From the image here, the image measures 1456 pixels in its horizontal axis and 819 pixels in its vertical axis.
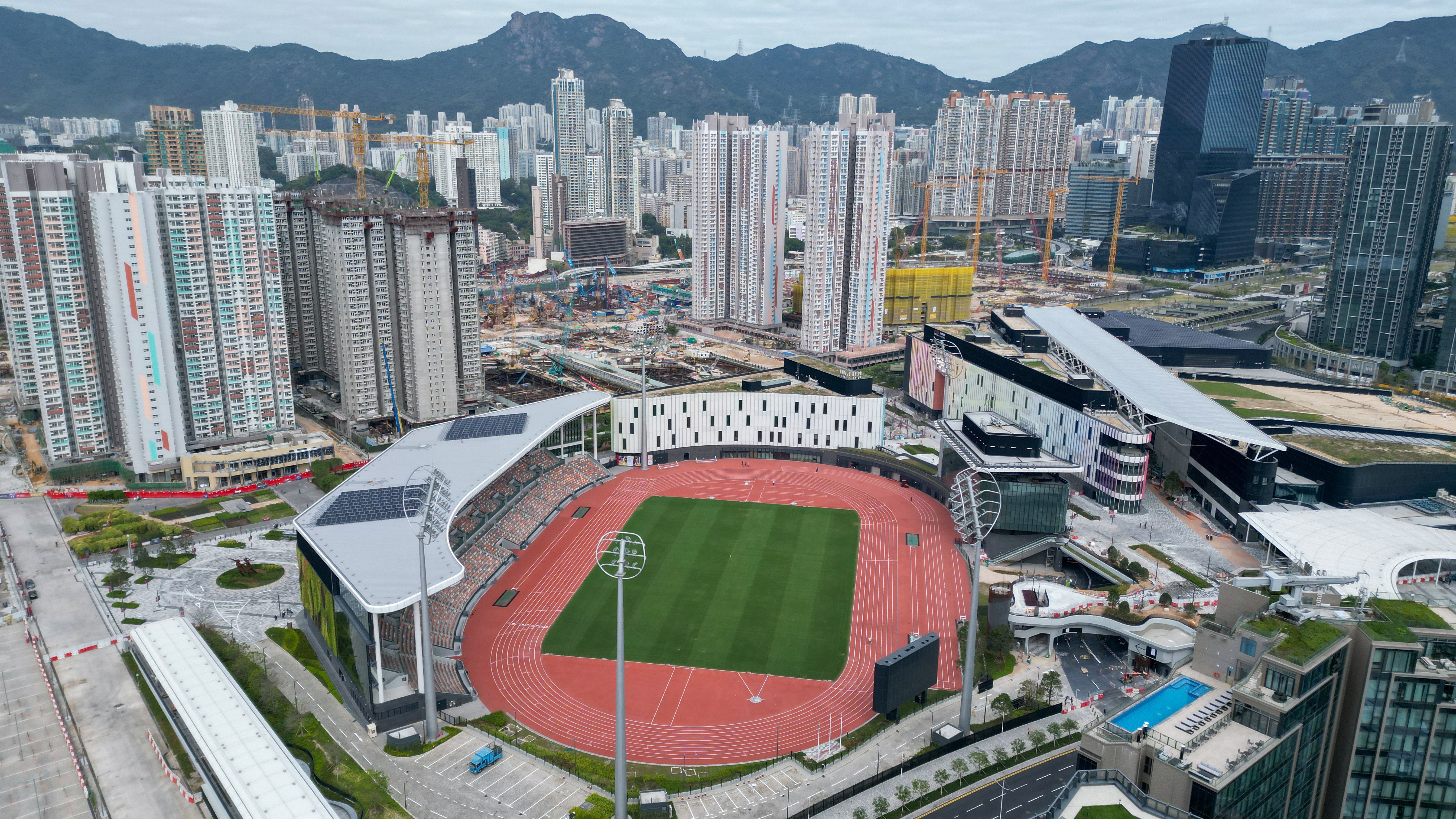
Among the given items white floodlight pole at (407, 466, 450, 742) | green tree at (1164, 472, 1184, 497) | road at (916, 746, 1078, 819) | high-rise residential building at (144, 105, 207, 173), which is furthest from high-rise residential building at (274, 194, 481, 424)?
high-rise residential building at (144, 105, 207, 173)

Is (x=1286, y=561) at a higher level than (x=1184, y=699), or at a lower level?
lower

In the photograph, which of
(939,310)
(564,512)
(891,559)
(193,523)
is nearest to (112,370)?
(193,523)

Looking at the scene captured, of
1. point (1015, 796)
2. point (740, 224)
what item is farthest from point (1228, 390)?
point (740, 224)

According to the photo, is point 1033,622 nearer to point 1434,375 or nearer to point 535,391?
point 535,391

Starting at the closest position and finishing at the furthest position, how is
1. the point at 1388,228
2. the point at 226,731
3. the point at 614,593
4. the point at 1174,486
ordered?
the point at 226,731
the point at 614,593
the point at 1174,486
the point at 1388,228

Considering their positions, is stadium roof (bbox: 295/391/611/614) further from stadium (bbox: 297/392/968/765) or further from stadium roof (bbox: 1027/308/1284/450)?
stadium roof (bbox: 1027/308/1284/450)

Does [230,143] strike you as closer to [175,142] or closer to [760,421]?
[175,142]
